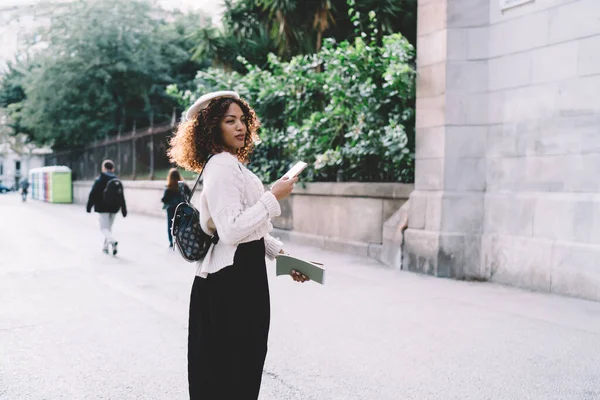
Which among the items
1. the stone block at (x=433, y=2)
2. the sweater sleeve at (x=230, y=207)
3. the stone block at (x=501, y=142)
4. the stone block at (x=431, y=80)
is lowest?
the sweater sleeve at (x=230, y=207)

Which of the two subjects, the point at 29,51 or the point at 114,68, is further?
the point at 29,51

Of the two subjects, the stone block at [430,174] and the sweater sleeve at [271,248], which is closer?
the sweater sleeve at [271,248]

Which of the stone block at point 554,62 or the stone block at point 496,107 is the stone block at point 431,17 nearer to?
the stone block at point 496,107

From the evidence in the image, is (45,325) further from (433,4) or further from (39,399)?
(433,4)

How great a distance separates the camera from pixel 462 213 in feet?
24.6

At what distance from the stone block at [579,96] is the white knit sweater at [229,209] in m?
4.97

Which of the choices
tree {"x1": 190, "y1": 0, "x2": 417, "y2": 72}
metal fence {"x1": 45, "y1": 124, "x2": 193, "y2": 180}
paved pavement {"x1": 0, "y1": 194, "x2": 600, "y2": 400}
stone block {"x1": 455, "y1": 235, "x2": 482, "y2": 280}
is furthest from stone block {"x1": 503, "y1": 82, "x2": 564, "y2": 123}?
metal fence {"x1": 45, "y1": 124, "x2": 193, "y2": 180}

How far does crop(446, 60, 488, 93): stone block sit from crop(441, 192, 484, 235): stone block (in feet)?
4.45

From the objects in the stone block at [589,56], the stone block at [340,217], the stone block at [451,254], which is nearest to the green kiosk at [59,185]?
the stone block at [340,217]

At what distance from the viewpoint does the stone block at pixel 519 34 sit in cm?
673

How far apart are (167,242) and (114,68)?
15.8 meters

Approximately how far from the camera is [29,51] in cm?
3162

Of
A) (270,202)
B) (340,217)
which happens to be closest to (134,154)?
(340,217)

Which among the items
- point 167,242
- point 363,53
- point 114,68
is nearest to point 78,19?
point 114,68
